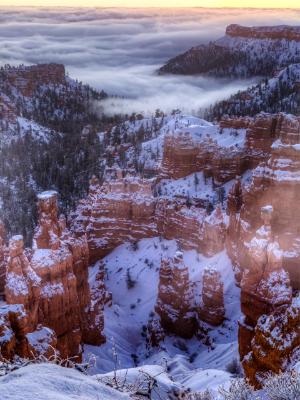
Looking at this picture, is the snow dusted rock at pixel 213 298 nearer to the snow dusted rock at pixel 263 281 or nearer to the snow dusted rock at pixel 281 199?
the snow dusted rock at pixel 281 199

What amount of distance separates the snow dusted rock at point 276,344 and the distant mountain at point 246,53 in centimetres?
13782

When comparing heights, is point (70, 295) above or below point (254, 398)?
below

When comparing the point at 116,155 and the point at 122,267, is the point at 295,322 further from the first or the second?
the point at 116,155

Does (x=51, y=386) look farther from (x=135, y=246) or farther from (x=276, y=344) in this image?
(x=135, y=246)

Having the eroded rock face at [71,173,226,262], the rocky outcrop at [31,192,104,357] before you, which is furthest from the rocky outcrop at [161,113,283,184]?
the rocky outcrop at [31,192,104,357]

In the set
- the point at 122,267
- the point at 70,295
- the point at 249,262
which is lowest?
the point at 122,267

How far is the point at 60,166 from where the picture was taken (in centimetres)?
8750

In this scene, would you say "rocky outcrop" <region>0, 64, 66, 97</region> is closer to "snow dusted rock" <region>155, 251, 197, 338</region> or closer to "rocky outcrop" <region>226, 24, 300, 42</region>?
"rocky outcrop" <region>226, 24, 300, 42</region>

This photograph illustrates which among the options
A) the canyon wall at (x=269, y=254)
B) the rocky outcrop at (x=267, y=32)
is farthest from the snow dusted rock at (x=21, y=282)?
the rocky outcrop at (x=267, y=32)

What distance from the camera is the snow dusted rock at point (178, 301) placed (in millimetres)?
26625

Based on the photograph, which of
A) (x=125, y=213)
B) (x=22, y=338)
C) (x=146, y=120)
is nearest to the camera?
(x=22, y=338)

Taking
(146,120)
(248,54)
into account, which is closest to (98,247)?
(146,120)

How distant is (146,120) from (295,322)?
292 ft

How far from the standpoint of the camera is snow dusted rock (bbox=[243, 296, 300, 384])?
11.6m
